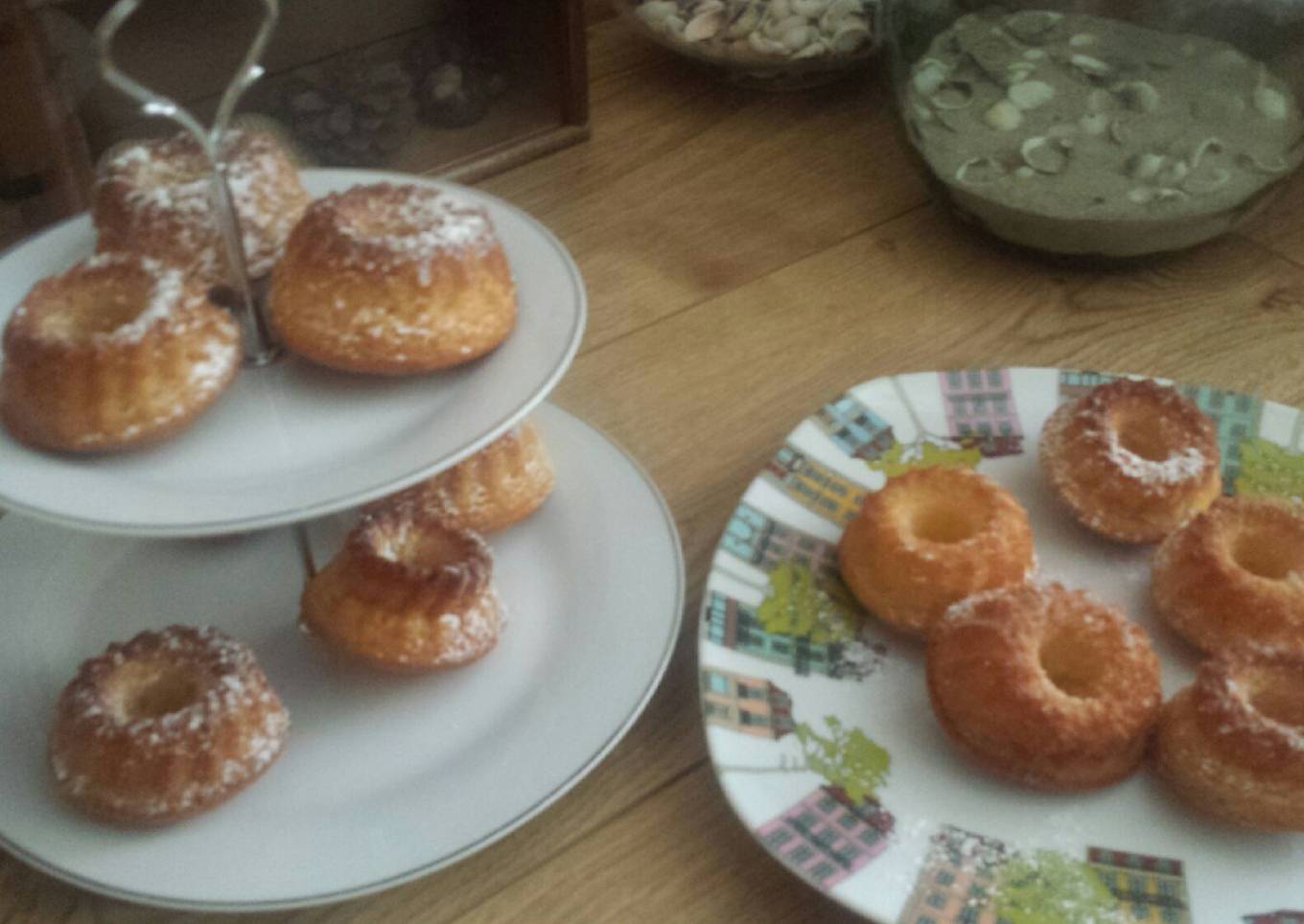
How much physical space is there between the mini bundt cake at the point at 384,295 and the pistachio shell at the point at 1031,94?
1.48ft

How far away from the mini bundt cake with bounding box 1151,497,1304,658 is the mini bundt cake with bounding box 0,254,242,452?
1.40 ft

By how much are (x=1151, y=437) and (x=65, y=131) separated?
584 mm

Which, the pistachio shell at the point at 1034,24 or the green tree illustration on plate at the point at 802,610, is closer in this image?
the green tree illustration on plate at the point at 802,610

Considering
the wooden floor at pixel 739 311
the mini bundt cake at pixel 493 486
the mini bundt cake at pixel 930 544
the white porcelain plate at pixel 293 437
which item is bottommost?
the wooden floor at pixel 739 311

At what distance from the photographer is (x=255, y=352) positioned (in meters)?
0.50

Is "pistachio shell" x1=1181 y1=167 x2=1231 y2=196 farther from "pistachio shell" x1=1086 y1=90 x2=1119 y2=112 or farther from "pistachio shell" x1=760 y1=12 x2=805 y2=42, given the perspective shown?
"pistachio shell" x1=760 y1=12 x2=805 y2=42

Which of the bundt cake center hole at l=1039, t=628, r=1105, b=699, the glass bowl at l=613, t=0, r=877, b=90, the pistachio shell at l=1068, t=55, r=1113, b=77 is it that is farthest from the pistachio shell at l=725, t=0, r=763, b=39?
the bundt cake center hole at l=1039, t=628, r=1105, b=699

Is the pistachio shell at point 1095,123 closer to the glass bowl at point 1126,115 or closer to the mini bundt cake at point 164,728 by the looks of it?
the glass bowl at point 1126,115

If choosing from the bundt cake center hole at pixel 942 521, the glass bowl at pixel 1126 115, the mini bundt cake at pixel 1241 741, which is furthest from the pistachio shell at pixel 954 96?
the mini bundt cake at pixel 1241 741

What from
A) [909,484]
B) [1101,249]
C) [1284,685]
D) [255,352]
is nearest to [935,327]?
[1101,249]

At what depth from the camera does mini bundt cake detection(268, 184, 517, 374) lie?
18.7 inches

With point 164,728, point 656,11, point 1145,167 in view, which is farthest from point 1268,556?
point 656,11

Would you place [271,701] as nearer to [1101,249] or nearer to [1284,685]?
[1284,685]

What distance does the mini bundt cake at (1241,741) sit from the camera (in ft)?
1.61
